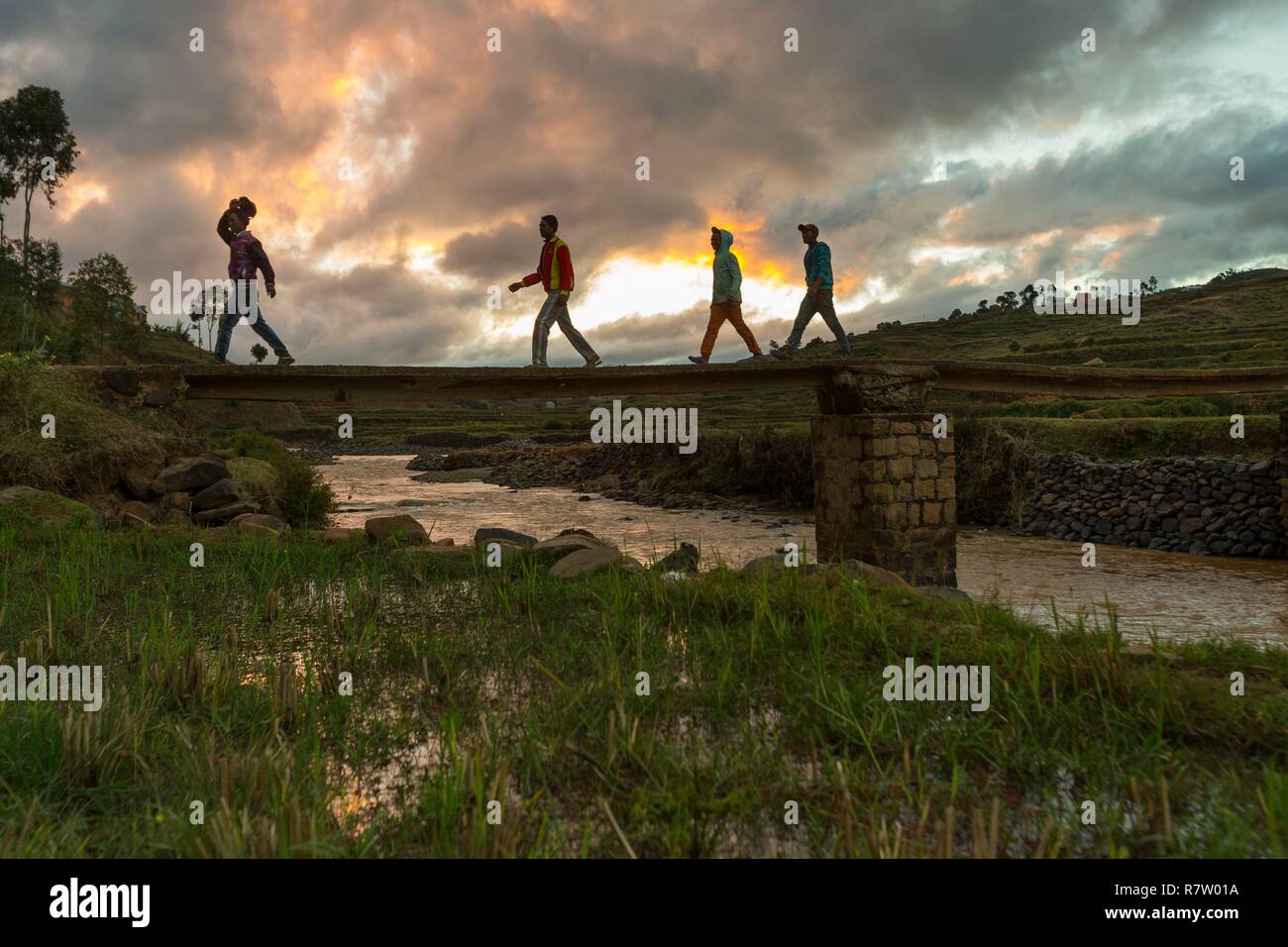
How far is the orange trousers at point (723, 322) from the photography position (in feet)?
36.0

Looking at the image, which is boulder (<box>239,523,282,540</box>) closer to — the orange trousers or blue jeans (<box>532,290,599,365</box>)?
blue jeans (<box>532,290,599,365</box>)

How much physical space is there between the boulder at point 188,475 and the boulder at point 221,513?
0.45 m

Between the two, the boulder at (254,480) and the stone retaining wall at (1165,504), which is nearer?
the boulder at (254,480)

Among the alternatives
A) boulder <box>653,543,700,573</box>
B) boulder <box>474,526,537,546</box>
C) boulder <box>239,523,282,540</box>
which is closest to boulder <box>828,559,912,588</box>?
boulder <box>653,543,700,573</box>

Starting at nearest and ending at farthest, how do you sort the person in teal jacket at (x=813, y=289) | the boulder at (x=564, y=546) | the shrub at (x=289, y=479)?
the boulder at (x=564, y=546) → the person in teal jacket at (x=813, y=289) → the shrub at (x=289, y=479)

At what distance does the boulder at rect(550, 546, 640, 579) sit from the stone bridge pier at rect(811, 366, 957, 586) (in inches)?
168

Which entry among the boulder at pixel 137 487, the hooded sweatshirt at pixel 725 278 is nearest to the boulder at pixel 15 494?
the boulder at pixel 137 487

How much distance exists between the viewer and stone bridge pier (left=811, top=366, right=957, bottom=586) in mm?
10547

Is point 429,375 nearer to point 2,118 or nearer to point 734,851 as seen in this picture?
point 734,851

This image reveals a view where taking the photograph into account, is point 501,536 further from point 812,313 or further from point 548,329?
point 812,313

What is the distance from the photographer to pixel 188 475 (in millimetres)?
10281

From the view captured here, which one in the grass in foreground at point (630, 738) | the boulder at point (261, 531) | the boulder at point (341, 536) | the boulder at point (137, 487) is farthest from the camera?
the boulder at point (137, 487)

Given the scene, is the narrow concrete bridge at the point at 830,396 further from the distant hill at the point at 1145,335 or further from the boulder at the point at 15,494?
the distant hill at the point at 1145,335

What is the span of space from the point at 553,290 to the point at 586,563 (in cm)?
459
